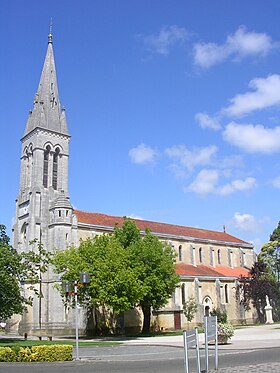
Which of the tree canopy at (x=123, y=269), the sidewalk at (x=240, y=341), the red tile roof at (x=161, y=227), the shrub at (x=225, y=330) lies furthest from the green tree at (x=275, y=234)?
the shrub at (x=225, y=330)

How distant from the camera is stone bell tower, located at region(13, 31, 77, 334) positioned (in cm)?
5091

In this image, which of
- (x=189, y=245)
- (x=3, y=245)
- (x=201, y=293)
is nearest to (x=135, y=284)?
(x=3, y=245)

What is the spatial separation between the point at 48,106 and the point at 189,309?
34.2 meters

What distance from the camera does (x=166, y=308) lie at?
53.5 meters

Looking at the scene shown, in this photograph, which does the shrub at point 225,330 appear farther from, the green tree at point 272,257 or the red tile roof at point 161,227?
the green tree at point 272,257

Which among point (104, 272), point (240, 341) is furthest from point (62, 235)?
point (240, 341)

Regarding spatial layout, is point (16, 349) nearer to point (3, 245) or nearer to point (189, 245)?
point (3, 245)

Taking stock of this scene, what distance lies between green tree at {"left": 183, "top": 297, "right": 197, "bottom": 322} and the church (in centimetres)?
65

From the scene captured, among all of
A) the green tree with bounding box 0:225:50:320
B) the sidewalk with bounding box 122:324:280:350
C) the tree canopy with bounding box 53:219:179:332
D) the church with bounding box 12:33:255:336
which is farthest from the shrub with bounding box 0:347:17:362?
the church with bounding box 12:33:255:336

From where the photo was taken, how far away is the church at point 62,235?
5103 cm

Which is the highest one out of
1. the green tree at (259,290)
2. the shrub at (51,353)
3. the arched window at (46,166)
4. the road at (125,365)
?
the arched window at (46,166)

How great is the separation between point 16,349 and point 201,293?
137ft

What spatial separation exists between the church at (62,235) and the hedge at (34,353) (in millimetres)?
29414

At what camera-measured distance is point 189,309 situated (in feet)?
177
